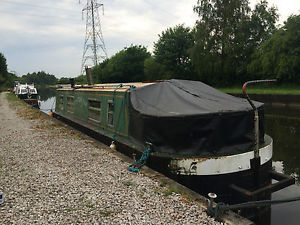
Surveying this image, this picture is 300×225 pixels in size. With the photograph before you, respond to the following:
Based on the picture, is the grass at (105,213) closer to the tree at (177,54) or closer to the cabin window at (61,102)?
the cabin window at (61,102)

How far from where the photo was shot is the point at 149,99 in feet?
18.1

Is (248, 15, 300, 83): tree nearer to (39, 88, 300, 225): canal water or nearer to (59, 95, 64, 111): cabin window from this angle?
(39, 88, 300, 225): canal water

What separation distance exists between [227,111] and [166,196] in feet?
6.23

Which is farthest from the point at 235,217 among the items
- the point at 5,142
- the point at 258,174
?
the point at 5,142

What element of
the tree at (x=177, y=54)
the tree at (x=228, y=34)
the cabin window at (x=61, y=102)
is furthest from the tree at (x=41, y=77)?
the cabin window at (x=61, y=102)

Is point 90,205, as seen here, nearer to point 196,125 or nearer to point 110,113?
point 196,125

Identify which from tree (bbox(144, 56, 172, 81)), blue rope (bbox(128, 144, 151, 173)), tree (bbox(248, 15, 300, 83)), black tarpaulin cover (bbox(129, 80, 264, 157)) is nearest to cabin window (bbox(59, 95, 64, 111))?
black tarpaulin cover (bbox(129, 80, 264, 157))

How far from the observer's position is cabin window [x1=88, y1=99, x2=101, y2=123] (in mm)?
8100

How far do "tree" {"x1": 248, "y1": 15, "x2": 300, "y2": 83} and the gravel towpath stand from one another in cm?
2239

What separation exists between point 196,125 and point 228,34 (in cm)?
2936

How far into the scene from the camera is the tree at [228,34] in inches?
1198

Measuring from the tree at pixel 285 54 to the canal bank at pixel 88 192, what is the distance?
22.3 metres

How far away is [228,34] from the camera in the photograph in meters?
30.4

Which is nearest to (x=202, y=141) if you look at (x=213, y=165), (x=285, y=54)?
(x=213, y=165)
